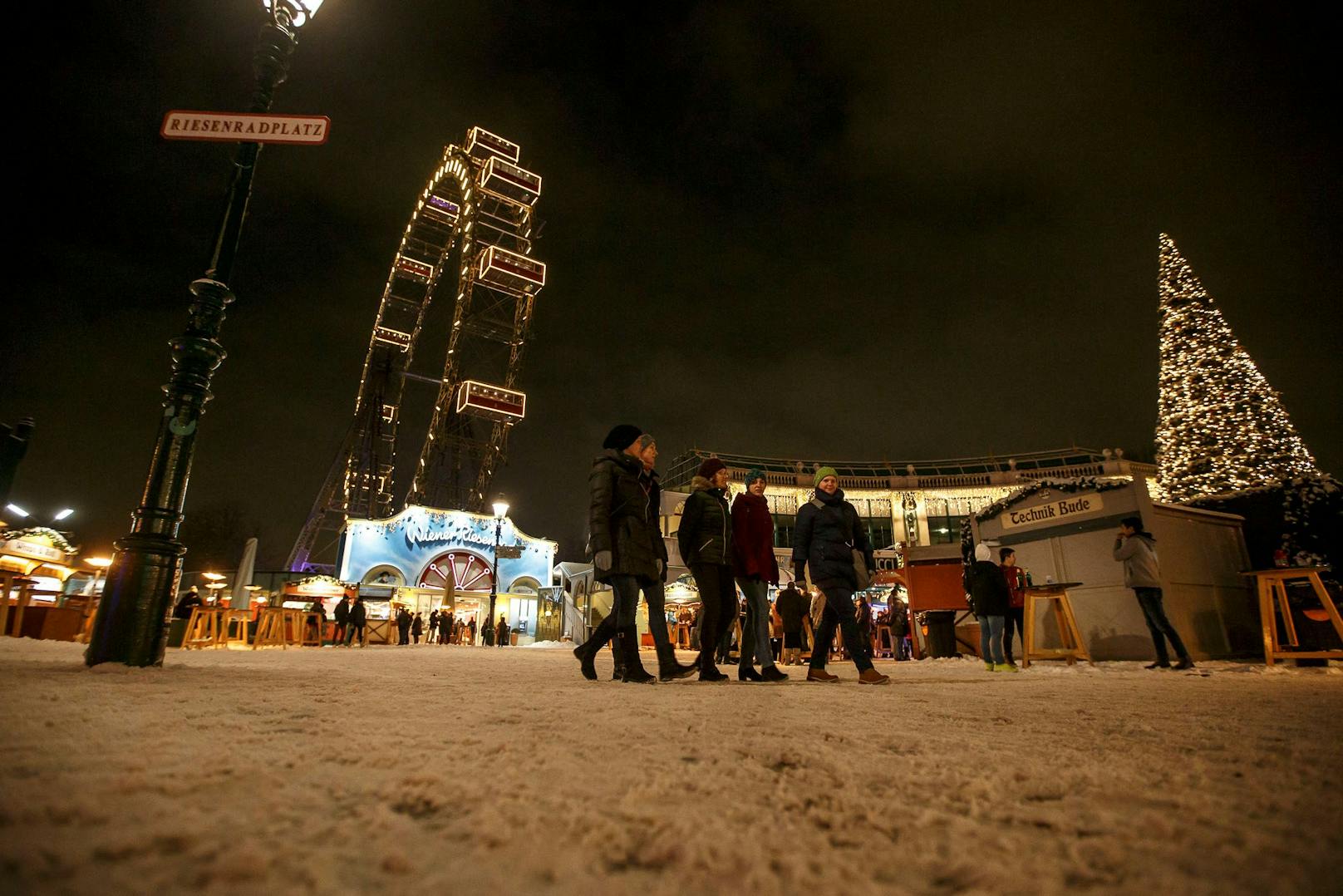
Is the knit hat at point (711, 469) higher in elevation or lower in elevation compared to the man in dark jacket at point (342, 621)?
higher

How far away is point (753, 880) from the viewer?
2.39 ft

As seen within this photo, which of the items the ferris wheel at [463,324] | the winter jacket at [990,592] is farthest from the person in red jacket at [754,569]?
the ferris wheel at [463,324]

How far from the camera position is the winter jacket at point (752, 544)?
450 cm

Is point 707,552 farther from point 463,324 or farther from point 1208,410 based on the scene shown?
point 463,324

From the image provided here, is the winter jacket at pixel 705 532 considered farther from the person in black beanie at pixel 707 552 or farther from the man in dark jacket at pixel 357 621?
the man in dark jacket at pixel 357 621

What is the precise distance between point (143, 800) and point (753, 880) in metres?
0.96

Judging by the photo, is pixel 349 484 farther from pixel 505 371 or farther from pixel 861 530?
pixel 861 530

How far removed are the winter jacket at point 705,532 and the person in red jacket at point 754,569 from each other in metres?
0.21

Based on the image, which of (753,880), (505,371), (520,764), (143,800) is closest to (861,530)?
(520,764)

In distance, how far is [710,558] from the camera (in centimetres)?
425

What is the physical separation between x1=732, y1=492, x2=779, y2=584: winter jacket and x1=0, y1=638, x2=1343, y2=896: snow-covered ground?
228cm

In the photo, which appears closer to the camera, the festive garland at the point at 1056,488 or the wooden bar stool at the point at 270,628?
the festive garland at the point at 1056,488

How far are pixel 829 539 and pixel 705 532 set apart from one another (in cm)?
90

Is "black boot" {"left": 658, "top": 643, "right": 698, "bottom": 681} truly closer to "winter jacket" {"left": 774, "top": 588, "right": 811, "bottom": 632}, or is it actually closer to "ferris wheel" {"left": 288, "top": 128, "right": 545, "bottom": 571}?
"winter jacket" {"left": 774, "top": 588, "right": 811, "bottom": 632}
